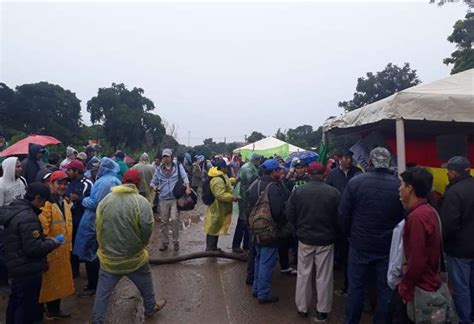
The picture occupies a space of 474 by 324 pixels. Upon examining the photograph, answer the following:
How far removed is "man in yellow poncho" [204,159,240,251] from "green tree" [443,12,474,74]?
12254mm

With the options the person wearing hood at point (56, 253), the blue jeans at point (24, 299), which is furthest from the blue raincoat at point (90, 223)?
the blue jeans at point (24, 299)

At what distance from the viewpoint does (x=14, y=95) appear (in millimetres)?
33719

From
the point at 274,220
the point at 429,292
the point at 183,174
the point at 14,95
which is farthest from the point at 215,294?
the point at 14,95

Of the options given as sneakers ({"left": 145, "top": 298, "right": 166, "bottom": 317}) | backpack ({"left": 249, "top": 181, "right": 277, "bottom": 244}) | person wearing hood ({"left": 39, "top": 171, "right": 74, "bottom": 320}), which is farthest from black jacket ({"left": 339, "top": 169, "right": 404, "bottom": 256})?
person wearing hood ({"left": 39, "top": 171, "right": 74, "bottom": 320})

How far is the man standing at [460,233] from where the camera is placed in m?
3.83

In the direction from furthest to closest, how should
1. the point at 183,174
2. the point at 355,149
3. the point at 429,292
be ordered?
1. the point at 183,174
2. the point at 355,149
3. the point at 429,292

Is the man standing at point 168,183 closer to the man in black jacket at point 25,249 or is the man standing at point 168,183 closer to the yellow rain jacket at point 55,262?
the yellow rain jacket at point 55,262

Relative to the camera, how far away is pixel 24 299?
383 centimetres

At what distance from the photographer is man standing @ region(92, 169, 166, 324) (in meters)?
4.19

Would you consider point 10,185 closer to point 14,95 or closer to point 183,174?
point 183,174

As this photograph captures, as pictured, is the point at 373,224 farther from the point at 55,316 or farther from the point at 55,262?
the point at 55,316

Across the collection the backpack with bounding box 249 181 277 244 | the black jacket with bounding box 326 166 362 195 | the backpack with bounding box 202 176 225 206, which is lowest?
the backpack with bounding box 249 181 277 244

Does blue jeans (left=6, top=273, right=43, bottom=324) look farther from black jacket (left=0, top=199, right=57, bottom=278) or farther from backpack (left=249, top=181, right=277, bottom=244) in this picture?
backpack (left=249, top=181, right=277, bottom=244)

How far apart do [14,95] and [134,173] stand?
35.0 meters
